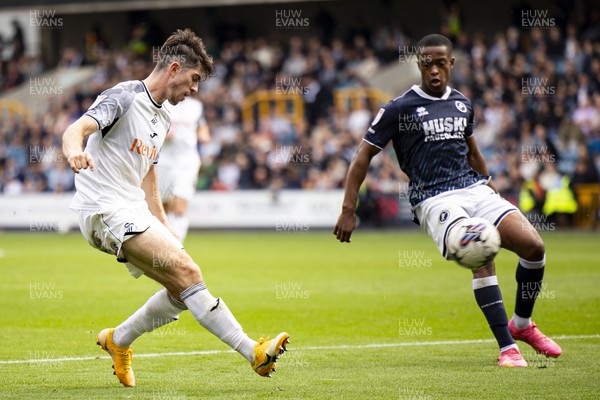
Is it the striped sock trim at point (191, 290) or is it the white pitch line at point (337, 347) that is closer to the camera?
the striped sock trim at point (191, 290)

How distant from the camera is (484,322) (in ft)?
34.3

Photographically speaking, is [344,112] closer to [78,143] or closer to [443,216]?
[443,216]

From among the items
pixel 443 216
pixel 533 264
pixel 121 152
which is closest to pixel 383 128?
pixel 443 216

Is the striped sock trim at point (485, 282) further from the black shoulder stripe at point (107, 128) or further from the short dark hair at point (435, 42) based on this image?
the black shoulder stripe at point (107, 128)

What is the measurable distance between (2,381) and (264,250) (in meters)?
13.9

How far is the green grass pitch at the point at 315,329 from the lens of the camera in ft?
22.6

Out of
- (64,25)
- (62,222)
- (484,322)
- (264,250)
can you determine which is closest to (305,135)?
(62,222)

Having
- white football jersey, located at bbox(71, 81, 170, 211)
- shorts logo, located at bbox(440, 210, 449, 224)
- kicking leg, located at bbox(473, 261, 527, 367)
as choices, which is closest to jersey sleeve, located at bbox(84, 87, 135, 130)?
white football jersey, located at bbox(71, 81, 170, 211)

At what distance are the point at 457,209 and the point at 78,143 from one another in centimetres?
290

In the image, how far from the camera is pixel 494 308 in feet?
26.4

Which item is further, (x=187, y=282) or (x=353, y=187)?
(x=353, y=187)

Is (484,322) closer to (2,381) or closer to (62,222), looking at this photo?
(2,381)

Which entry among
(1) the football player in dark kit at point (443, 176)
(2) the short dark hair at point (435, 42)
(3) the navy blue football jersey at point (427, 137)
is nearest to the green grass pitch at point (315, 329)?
(1) the football player in dark kit at point (443, 176)

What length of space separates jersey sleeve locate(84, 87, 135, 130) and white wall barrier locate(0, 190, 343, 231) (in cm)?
1955
